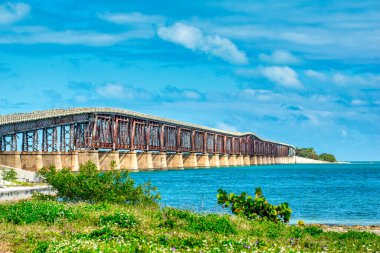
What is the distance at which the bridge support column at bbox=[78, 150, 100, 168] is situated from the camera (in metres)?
118

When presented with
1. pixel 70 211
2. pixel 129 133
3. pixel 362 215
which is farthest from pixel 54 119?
pixel 70 211

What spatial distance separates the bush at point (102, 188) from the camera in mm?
35781

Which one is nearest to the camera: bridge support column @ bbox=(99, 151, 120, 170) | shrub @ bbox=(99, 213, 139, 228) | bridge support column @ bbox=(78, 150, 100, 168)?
shrub @ bbox=(99, 213, 139, 228)

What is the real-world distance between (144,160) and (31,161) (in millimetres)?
49261

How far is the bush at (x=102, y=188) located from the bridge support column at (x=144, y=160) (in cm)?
11050

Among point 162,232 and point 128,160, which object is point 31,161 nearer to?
point 128,160

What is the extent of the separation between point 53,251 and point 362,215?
117ft

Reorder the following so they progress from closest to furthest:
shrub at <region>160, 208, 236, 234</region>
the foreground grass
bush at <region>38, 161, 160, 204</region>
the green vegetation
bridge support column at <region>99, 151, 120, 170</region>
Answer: the foreground grass < the green vegetation < shrub at <region>160, 208, 236, 234</region> < bush at <region>38, 161, 160, 204</region> < bridge support column at <region>99, 151, 120, 170</region>

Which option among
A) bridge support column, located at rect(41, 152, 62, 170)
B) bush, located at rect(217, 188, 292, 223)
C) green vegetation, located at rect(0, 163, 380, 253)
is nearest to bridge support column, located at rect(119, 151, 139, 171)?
bridge support column, located at rect(41, 152, 62, 170)

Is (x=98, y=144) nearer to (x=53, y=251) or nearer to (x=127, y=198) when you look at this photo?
(x=127, y=198)

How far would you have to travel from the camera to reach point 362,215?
1892 inches

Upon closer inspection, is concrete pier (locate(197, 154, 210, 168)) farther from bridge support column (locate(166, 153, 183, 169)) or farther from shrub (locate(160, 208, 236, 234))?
shrub (locate(160, 208, 236, 234))

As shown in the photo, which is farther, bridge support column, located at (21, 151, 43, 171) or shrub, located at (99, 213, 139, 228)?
bridge support column, located at (21, 151, 43, 171)

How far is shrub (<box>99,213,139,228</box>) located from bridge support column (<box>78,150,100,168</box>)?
93069 millimetres
